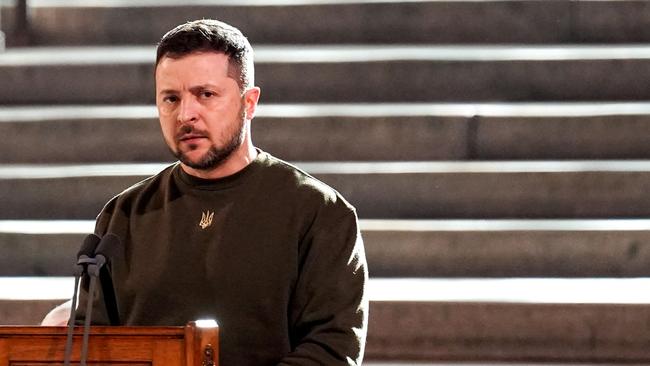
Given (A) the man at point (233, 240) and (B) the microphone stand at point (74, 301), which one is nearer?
(B) the microphone stand at point (74, 301)

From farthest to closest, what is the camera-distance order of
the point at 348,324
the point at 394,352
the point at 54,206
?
1. the point at 54,206
2. the point at 394,352
3. the point at 348,324

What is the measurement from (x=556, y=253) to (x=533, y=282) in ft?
0.59

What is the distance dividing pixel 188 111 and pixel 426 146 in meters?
3.14

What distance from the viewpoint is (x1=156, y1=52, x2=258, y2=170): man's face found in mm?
2568

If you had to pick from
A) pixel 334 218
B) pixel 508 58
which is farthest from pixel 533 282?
pixel 334 218

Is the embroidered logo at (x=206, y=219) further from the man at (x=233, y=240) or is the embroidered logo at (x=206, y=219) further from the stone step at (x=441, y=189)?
the stone step at (x=441, y=189)

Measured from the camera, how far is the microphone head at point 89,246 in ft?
7.72

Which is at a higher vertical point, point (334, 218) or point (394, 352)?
point (334, 218)

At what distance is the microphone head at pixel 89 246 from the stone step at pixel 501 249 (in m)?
2.81

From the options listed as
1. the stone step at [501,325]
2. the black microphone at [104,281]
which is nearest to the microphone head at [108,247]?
the black microphone at [104,281]

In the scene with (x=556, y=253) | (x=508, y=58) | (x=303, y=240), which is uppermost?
(x=508, y=58)

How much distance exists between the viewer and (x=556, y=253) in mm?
5160

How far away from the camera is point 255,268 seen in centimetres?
263

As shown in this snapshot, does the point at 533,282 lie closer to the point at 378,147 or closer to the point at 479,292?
the point at 479,292
